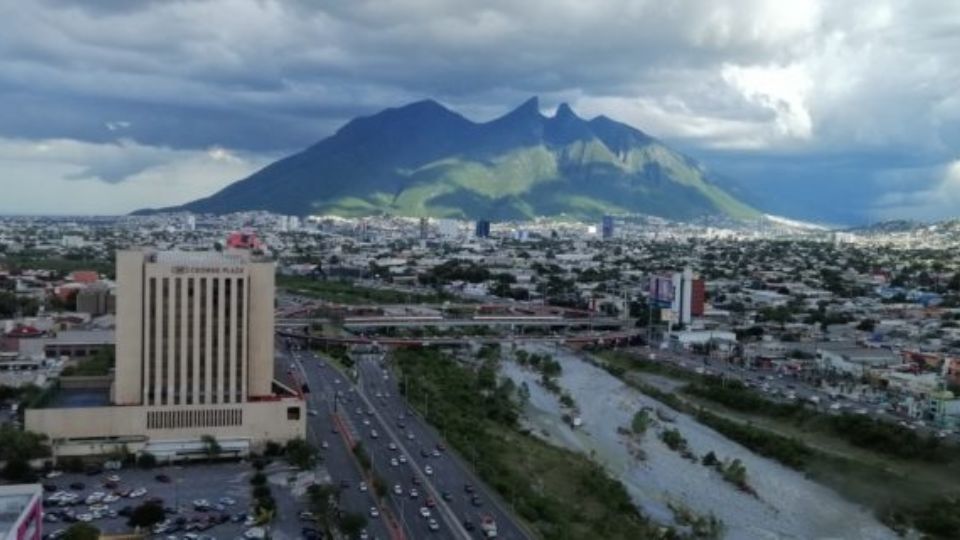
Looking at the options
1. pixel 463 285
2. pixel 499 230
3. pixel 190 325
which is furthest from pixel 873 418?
pixel 499 230

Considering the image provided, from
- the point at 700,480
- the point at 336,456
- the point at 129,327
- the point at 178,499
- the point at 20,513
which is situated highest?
the point at 129,327

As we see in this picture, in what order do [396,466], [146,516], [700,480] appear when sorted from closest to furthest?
[146,516], [396,466], [700,480]

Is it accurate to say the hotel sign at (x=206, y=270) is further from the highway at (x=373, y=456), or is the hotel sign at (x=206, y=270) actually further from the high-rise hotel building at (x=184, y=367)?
the highway at (x=373, y=456)

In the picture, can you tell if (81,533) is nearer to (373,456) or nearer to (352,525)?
(352,525)

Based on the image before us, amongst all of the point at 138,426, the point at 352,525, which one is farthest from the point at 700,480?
the point at 138,426

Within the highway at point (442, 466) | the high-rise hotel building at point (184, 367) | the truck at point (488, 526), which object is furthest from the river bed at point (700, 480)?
the high-rise hotel building at point (184, 367)

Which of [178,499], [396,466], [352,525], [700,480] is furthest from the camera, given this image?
[700,480]
